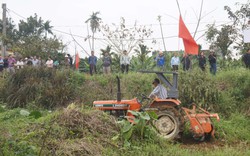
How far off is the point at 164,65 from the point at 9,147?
1219 cm

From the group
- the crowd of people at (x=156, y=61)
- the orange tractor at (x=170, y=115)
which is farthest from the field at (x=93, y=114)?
the crowd of people at (x=156, y=61)

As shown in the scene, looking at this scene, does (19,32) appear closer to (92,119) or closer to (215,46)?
(215,46)

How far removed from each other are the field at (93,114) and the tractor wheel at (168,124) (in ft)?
1.14

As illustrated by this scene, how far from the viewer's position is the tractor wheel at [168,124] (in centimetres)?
874

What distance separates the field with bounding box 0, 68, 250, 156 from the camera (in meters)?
6.62

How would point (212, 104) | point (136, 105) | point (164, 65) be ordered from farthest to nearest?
point (164, 65)
point (212, 104)
point (136, 105)

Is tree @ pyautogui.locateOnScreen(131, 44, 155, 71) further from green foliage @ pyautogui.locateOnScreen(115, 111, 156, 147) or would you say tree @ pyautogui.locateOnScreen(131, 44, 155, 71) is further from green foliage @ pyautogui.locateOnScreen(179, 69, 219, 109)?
green foliage @ pyautogui.locateOnScreen(115, 111, 156, 147)

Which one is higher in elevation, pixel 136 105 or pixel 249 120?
pixel 136 105

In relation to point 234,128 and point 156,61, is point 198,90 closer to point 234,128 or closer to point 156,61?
point 234,128

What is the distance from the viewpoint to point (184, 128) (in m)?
9.26

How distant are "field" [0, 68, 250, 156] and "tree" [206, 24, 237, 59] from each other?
5973mm

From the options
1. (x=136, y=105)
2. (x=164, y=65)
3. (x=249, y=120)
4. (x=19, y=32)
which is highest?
(x=19, y=32)

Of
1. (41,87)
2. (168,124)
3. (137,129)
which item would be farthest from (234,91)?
(41,87)

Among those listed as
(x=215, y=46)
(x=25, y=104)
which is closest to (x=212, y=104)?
(x=25, y=104)
